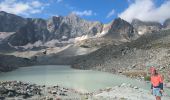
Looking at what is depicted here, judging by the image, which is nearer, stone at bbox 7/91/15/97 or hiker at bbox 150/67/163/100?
hiker at bbox 150/67/163/100

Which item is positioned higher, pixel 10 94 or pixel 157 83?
pixel 157 83

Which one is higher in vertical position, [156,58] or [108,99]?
[156,58]

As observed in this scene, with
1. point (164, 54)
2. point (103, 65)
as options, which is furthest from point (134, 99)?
point (103, 65)

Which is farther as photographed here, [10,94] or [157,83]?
[10,94]

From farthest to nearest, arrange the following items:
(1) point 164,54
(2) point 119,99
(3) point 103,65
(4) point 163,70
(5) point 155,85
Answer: (3) point 103,65, (1) point 164,54, (4) point 163,70, (2) point 119,99, (5) point 155,85

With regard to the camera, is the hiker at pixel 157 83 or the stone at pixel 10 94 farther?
the stone at pixel 10 94

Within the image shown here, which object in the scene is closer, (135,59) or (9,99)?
(9,99)

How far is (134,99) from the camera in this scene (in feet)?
139

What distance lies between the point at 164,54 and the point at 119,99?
10972 centimetres

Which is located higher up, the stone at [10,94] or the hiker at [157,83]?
the hiker at [157,83]

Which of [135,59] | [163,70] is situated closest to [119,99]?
[163,70]

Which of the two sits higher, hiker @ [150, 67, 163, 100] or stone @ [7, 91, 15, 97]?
hiker @ [150, 67, 163, 100]

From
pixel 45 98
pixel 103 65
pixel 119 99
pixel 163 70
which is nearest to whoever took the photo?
pixel 119 99

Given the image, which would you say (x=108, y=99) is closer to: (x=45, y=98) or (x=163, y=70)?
(x=45, y=98)
